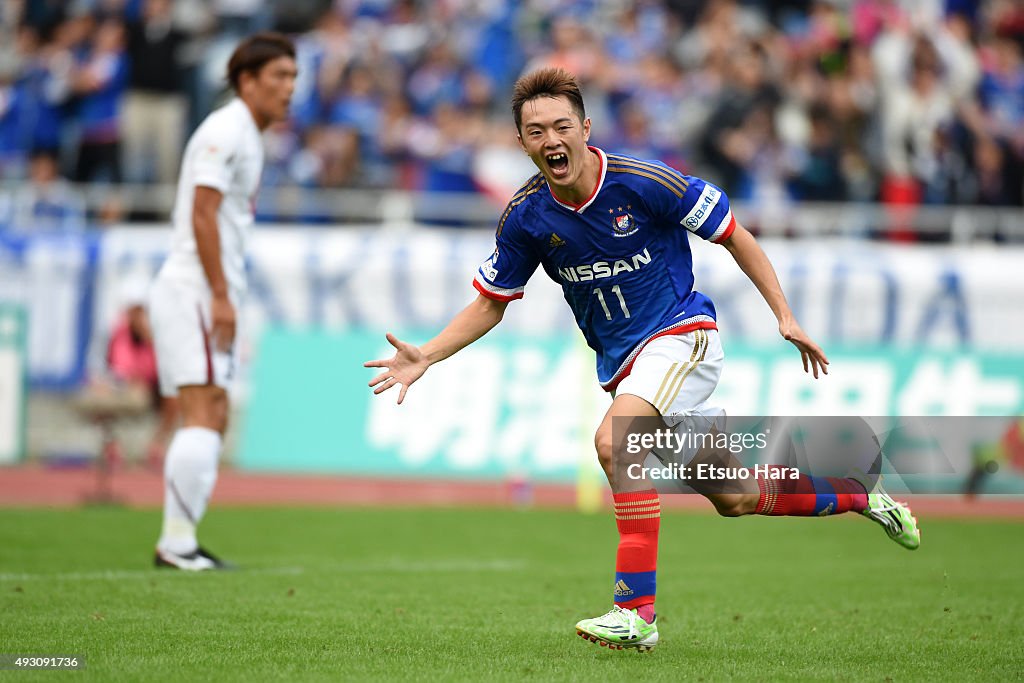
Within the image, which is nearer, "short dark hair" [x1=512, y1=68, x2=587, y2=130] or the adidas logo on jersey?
"short dark hair" [x1=512, y1=68, x2=587, y2=130]

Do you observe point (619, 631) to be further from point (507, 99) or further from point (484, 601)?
point (507, 99)

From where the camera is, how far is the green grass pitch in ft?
18.6

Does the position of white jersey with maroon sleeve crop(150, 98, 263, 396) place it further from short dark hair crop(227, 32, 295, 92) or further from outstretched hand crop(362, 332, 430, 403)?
outstretched hand crop(362, 332, 430, 403)

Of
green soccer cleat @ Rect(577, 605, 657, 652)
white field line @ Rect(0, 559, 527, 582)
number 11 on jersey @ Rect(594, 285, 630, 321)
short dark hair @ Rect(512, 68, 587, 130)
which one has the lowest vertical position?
white field line @ Rect(0, 559, 527, 582)

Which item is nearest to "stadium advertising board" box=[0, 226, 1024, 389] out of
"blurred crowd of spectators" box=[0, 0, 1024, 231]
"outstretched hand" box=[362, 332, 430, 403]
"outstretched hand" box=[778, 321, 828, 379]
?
"blurred crowd of spectators" box=[0, 0, 1024, 231]

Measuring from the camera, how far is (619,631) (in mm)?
5891

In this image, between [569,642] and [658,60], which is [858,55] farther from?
[569,642]

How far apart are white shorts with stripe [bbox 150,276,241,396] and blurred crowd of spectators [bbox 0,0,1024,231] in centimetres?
914

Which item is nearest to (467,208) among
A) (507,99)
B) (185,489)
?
(507,99)

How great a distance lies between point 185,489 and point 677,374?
356cm

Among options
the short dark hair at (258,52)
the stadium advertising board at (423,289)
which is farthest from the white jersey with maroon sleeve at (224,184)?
the stadium advertising board at (423,289)

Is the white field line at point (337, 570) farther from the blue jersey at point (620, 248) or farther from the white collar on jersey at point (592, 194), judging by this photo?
the white collar on jersey at point (592, 194)

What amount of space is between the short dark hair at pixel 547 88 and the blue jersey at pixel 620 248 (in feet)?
1.01

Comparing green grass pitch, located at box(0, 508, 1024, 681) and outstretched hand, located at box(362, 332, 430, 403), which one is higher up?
outstretched hand, located at box(362, 332, 430, 403)
